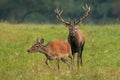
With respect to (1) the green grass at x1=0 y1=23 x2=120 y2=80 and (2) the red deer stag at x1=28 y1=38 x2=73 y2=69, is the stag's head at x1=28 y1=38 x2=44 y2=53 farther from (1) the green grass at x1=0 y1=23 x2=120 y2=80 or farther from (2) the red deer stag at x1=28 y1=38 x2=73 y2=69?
(1) the green grass at x1=0 y1=23 x2=120 y2=80

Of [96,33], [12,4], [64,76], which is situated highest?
[12,4]

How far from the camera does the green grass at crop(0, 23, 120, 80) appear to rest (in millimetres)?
12516

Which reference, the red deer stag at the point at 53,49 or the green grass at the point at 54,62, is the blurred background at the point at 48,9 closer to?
the green grass at the point at 54,62

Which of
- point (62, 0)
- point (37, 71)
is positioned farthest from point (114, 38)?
point (62, 0)

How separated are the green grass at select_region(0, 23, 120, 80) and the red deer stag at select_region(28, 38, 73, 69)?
39 cm

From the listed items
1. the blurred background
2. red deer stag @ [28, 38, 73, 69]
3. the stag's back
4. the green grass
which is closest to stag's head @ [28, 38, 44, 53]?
red deer stag @ [28, 38, 73, 69]

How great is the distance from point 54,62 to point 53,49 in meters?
2.33

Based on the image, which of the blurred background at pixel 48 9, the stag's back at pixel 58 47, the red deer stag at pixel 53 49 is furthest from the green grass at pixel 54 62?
the blurred background at pixel 48 9

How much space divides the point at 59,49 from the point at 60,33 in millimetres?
8838

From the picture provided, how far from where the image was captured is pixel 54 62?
57.1 feet

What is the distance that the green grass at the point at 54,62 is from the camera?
1252 cm

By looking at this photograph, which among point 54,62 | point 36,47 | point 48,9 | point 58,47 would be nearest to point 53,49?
point 58,47

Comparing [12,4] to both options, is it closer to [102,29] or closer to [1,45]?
[102,29]

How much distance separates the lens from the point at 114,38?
74.5ft
